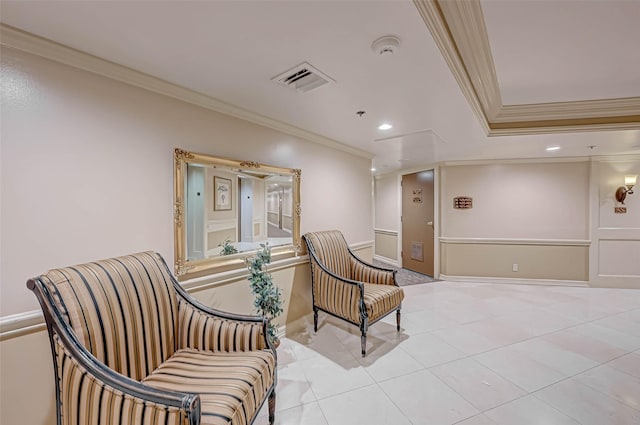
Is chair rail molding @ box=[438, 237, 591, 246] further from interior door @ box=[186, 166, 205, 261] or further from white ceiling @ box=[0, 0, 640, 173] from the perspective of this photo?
interior door @ box=[186, 166, 205, 261]

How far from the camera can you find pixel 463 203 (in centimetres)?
450

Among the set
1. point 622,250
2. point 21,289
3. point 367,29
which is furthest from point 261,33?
point 622,250

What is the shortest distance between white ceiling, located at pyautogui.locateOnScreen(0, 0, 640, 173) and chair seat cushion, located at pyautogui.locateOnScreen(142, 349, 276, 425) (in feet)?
5.51

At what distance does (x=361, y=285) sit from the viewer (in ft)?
7.22

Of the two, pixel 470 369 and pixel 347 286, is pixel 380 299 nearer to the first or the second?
pixel 347 286

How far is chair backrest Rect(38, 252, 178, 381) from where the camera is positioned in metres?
1.08

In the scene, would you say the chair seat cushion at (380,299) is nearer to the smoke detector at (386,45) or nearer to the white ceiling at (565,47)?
the smoke detector at (386,45)

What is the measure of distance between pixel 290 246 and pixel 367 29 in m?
1.98

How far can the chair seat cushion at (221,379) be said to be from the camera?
3.44 ft

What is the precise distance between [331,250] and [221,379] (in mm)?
1769

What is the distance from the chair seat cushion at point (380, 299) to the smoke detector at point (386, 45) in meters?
1.84

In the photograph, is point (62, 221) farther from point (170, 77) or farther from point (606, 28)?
→ point (606, 28)

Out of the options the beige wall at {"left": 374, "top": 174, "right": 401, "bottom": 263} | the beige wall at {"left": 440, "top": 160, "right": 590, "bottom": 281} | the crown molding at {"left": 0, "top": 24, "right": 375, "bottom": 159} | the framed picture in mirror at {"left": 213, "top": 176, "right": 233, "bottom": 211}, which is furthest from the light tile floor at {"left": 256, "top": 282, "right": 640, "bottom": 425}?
the beige wall at {"left": 374, "top": 174, "right": 401, "bottom": 263}

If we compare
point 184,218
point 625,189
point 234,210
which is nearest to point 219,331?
point 184,218
